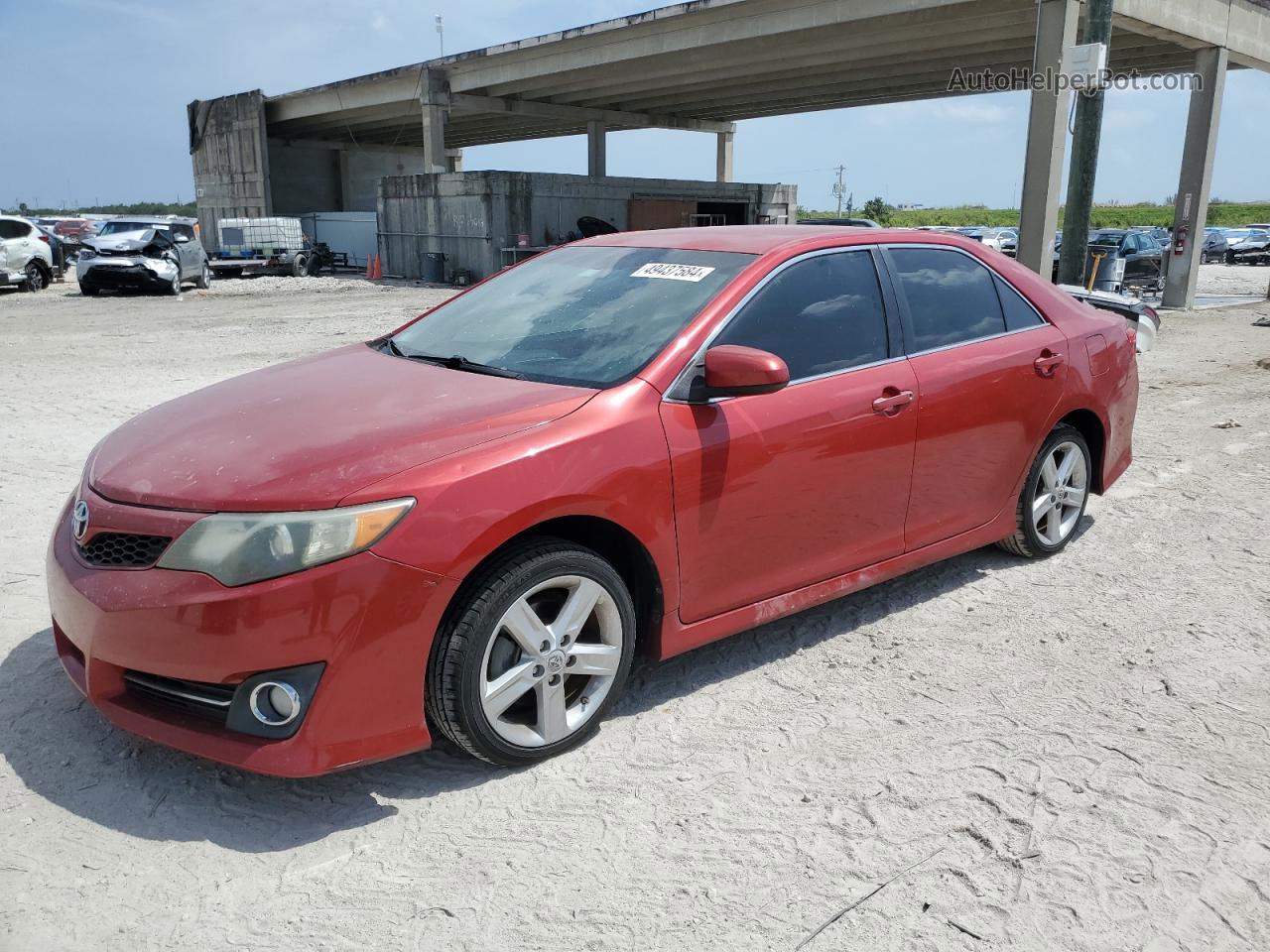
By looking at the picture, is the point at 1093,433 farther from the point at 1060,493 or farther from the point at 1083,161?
the point at 1083,161

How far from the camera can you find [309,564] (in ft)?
8.52

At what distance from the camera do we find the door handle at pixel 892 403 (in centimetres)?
379

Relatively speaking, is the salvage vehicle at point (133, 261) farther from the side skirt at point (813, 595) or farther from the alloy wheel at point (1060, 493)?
the side skirt at point (813, 595)

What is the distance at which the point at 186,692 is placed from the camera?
2.74m

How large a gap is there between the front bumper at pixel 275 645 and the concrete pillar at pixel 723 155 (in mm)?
41377

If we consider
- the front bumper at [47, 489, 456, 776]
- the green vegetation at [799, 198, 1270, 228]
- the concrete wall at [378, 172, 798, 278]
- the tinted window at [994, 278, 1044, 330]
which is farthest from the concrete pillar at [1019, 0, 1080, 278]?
the green vegetation at [799, 198, 1270, 228]

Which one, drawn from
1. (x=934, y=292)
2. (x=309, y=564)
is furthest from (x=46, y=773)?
(x=934, y=292)

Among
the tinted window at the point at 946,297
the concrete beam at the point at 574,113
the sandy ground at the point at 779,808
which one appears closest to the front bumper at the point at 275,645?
the sandy ground at the point at 779,808

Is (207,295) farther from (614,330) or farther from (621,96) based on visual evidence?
(614,330)

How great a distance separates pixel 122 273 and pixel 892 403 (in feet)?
75.5

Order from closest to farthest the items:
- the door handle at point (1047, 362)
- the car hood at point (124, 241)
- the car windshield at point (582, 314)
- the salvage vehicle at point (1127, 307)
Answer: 1. the car windshield at point (582, 314)
2. the door handle at point (1047, 362)
3. the salvage vehicle at point (1127, 307)
4. the car hood at point (124, 241)

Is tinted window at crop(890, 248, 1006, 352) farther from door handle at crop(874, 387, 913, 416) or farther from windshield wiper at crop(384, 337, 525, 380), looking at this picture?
windshield wiper at crop(384, 337, 525, 380)

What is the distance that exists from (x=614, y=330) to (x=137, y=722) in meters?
1.93

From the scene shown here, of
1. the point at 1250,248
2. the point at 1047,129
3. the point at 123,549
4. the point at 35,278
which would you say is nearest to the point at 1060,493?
the point at 123,549
